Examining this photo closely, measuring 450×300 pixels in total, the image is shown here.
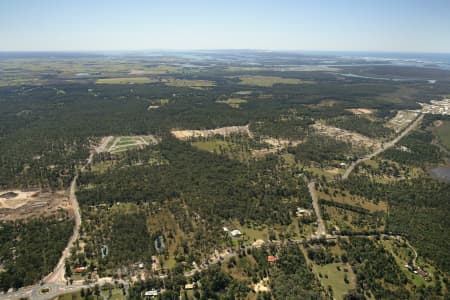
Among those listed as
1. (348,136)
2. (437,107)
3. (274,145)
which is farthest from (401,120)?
(274,145)

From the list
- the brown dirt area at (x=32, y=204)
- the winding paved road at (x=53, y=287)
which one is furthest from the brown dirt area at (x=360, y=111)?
the winding paved road at (x=53, y=287)

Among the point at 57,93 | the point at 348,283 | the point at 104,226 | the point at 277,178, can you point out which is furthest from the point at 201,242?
the point at 57,93

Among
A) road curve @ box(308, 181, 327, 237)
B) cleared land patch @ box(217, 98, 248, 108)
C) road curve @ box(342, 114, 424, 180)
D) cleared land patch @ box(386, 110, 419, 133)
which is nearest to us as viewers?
road curve @ box(308, 181, 327, 237)

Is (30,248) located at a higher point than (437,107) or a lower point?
lower

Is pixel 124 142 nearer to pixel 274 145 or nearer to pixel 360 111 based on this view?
pixel 274 145

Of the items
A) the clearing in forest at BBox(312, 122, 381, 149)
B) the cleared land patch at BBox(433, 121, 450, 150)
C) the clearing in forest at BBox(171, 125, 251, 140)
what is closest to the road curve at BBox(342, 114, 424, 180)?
the clearing in forest at BBox(312, 122, 381, 149)

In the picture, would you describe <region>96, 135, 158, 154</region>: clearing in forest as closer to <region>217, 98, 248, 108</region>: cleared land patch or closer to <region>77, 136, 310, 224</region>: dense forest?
<region>77, 136, 310, 224</region>: dense forest

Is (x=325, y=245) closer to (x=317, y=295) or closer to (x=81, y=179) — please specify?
(x=317, y=295)
